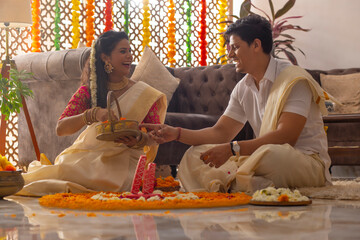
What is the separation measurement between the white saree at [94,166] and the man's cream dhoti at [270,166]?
1.16 feet

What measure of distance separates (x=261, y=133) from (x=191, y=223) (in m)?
1.33

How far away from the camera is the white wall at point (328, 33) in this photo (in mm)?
7379

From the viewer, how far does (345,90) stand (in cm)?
643

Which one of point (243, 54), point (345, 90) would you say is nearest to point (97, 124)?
point (243, 54)

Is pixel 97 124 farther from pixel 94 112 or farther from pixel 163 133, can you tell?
pixel 163 133

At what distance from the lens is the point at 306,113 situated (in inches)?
122

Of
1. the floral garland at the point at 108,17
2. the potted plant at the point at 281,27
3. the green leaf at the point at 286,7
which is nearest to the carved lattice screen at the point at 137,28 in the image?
the floral garland at the point at 108,17

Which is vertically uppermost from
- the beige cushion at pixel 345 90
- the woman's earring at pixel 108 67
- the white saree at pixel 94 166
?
the woman's earring at pixel 108 67

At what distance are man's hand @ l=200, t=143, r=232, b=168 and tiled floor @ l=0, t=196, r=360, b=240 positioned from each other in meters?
0.45

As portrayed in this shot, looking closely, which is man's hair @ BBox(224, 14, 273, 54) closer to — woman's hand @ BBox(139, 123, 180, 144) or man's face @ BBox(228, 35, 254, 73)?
man's face @ BBox(228, 35, 254, 73)

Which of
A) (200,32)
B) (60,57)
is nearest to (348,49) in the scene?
(200,32)

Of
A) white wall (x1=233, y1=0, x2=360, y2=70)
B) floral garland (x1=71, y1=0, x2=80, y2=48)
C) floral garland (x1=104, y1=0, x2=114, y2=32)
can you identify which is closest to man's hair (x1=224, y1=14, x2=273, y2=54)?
floral garland (x1=71, y1=0, x2=80, y2=48)

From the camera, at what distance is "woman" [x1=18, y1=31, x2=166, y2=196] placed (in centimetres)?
332

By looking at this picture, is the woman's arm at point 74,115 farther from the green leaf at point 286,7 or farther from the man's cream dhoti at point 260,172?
the green leaf at point 286,7
